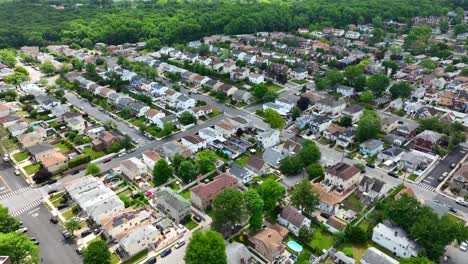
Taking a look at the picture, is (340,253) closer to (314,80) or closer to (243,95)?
(243,95)

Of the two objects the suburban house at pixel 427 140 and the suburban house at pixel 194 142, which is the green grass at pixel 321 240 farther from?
the suburban house at pixel 427 140

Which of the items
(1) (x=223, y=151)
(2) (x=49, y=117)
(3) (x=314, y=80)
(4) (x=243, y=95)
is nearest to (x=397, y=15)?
(3) (x=314, y=80)

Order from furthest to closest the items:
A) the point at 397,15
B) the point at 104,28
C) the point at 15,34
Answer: the point at 397,15 → the point at 104,28 → the point at 15,34

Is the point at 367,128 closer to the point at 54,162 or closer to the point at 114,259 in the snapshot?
the point at 114,259

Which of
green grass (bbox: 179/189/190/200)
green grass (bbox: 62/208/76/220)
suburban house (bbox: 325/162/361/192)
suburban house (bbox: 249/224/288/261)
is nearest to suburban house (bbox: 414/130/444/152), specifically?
suburban house (bbox: 325/162/361/192)

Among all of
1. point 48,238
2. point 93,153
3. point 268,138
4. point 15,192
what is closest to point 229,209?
point 48,238

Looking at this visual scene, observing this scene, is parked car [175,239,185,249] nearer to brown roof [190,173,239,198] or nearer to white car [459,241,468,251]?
brown roof [190,173,239,198]

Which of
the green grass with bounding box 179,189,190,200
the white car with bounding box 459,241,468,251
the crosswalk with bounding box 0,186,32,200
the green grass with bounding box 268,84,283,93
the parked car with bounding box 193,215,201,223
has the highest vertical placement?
the white car with bounding box 459,241,468,251
